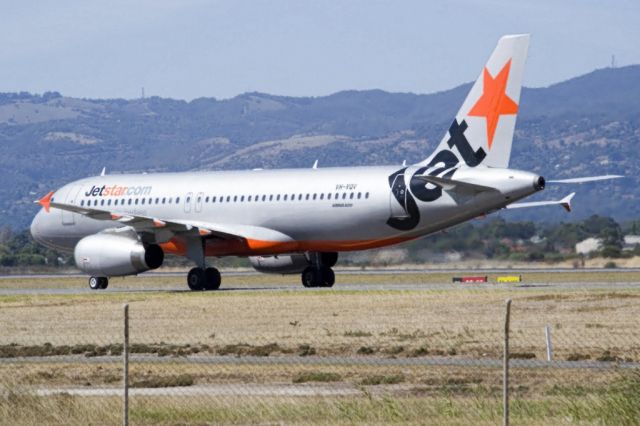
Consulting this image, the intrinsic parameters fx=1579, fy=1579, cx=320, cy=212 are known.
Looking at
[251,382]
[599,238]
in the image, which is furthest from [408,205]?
[599,238]

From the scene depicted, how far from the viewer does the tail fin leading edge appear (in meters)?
53.2

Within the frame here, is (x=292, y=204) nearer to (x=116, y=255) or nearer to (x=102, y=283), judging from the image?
(x=116, y=255)

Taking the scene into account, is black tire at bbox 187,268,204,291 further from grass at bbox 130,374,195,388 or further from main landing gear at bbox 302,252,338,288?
grass at bbox 130,374,195,388

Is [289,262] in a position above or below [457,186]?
below

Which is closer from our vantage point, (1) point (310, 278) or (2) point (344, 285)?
(1) point (310, 278)

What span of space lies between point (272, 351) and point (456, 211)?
1945cm

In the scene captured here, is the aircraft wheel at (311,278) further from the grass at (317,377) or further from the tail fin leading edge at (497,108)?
the grass at (317,377)

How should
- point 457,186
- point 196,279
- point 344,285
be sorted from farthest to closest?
point 344,285
point 196,279
point 457,186

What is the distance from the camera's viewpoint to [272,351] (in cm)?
3447

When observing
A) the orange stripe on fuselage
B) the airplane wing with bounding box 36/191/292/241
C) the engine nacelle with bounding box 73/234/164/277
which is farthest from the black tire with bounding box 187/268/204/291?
the engine nacelle with bounding box 73/234/164/277

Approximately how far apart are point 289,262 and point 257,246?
8.88ft

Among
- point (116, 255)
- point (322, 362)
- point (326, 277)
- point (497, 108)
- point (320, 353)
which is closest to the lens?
point (322, 362)

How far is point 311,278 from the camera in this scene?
58.8m

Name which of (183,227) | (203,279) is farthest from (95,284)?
(183,227)
